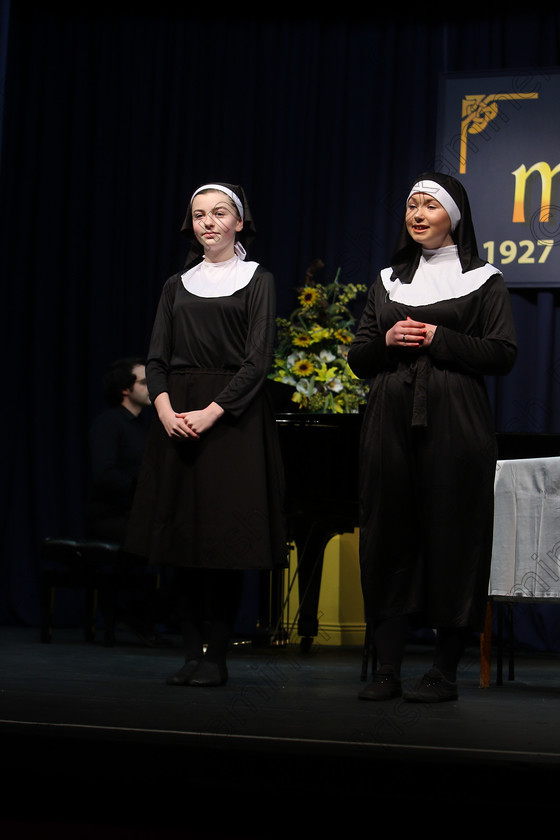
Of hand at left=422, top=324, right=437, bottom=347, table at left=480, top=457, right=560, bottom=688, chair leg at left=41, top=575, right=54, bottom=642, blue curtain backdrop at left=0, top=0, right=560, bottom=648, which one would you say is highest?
blue curtain backdrop at left=0, top=0, right=560, bottom=648

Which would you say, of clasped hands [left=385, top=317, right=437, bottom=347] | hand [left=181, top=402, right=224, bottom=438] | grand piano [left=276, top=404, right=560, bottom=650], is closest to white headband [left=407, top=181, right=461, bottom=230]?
clasped hands [left=385, top=317, right=437, bottom=347]

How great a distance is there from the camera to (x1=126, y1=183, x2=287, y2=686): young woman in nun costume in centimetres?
319

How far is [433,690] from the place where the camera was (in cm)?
295

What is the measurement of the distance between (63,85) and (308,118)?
1417mm

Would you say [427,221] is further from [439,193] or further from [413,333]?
[413,333]

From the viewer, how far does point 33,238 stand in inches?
243

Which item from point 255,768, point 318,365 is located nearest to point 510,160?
point 318,365

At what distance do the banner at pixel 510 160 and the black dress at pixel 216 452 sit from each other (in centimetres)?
281

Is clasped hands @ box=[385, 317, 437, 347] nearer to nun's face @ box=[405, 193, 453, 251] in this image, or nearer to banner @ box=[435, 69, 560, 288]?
nun's face @ box=[405, 193, 453, 251]

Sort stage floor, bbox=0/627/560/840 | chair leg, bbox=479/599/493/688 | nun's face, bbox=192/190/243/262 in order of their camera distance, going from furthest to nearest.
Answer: chair leg, bbox=479/599/493/688 < nun's face, bbox=192/190/243/262 < stage floor, bbox=0/627/560/840

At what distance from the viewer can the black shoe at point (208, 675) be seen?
3.21 m

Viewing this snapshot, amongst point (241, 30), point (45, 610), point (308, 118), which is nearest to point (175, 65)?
point (241, 30)

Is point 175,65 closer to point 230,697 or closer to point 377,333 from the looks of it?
point 377,333

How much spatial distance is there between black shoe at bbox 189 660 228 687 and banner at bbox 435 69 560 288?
3.17m
